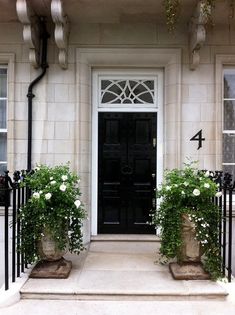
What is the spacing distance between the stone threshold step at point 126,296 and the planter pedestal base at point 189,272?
328mm

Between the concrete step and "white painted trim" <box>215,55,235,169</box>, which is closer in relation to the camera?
the concrete step

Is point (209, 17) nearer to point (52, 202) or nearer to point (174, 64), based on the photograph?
point (174, 64)

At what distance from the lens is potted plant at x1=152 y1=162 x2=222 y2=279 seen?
4.24 metres

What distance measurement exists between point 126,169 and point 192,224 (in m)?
1.86

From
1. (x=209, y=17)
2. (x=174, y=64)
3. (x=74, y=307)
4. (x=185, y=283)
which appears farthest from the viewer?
(x=174, y=64)

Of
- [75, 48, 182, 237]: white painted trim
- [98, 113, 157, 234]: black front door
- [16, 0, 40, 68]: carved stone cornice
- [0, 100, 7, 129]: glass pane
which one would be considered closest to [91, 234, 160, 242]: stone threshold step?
[98, 113, 157, 234]: black front door

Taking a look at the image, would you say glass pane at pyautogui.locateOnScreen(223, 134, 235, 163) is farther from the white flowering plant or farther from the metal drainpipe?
the metal drainpipe

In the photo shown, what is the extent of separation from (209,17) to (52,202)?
2944 millimetres

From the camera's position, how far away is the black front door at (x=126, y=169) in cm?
587

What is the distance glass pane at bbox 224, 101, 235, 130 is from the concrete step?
230 centimetres

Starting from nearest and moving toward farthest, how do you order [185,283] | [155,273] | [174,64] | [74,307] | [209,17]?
[74,307] → [185,283] → [155,273] → [209,17] → [174,64]

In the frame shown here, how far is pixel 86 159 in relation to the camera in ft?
18.7

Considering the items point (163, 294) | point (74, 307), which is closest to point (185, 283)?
point (163, 294)

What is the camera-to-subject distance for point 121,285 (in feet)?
13.4
